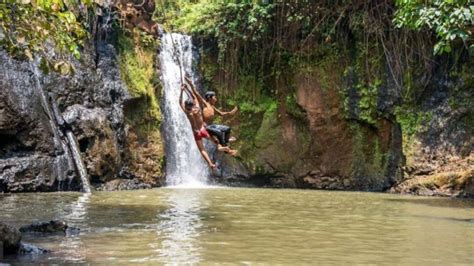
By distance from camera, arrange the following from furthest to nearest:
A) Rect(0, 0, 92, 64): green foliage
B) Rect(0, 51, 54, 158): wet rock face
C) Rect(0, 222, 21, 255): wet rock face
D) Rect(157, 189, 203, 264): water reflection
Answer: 1. Rect(0, 51, 54, 158): wet rock face
2. Rect(0, 0, 92, 64): green foliage
3. Rect(157, 189, 203, 264): water reflection
4. Rect(0, 222, 21, 255): wet rock face

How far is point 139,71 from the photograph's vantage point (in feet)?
63.8

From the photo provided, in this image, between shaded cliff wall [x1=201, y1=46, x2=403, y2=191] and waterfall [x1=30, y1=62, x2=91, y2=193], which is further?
shaded cliff wall [x1=201, y1=46, x2=403, y2=191]

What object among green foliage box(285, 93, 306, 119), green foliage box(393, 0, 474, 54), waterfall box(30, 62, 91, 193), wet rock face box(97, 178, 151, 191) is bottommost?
wet rock face box(97, 178, 151, 191)

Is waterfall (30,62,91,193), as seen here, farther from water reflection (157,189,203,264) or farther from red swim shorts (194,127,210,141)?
red swim shorts (194,127,210,141)

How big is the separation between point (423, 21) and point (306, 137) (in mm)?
9487

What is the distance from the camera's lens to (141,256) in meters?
6.81

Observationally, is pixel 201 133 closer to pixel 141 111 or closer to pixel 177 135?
pixel 141 111

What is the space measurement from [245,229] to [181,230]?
2.92 ft

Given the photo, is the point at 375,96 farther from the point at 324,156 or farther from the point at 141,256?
the point at 141,256

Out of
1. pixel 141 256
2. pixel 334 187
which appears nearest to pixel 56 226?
pixel 141 256

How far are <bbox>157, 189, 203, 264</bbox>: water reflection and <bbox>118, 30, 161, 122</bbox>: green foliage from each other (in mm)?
6051

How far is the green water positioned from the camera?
23.0ft

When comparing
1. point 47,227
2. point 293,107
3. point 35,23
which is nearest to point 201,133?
point 47,227

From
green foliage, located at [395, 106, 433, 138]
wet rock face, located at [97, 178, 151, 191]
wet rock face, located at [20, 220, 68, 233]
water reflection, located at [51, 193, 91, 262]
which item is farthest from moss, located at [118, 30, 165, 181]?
wet rock face, located at [20, 220, 68, 233]
